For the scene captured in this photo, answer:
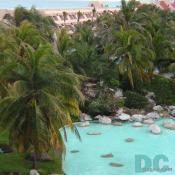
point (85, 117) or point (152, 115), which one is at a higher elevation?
point (85, 117)

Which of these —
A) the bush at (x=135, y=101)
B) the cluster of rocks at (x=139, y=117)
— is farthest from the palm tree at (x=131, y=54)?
the cluster of rocks at (x=139, y=117)

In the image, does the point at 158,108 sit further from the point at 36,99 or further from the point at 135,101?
the point at 36,99

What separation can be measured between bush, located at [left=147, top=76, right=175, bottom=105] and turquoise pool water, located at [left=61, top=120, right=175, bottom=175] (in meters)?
4.46

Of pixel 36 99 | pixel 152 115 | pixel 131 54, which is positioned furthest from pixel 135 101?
pixel 36 99

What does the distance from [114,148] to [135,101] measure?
8.14 m

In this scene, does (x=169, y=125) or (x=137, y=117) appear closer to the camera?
(x=169, y=125)

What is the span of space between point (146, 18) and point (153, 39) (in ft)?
9.49

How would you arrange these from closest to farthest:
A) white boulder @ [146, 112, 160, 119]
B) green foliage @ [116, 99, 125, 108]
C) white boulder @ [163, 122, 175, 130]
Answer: white boulder @ [163, 122, 175, 130] → white boulder @ [146, 112, 160, 119] → green foliage @ [116, 99, 125, 108]

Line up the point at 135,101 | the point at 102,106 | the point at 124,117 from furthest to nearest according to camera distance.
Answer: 1. the point at 135,101
2. the point at 102,106
3. the point at 124,117

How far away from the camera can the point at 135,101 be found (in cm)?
3109

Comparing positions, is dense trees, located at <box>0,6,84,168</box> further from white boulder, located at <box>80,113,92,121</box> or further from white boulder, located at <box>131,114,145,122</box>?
white boulder, located at <box>131,114,145,122</box>

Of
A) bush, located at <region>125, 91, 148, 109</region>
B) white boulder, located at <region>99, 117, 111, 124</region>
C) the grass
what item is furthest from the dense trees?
bush, located at <region>125, 91, 148, 109</region>

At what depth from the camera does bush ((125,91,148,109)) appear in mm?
31000

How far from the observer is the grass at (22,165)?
18859 mm
